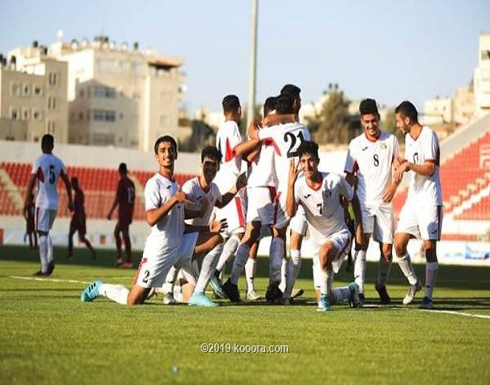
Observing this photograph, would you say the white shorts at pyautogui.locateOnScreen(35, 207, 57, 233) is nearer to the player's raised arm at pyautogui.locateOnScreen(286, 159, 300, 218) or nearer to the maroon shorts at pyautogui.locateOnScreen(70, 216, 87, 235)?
the player's raised arm at pyautogui.locateOnScreen(286, 159, 300, 218)

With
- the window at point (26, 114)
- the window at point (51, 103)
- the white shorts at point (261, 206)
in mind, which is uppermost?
the window at point (51, 103)

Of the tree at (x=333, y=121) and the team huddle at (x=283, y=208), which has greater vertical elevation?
the tree at (x=333, y=121)

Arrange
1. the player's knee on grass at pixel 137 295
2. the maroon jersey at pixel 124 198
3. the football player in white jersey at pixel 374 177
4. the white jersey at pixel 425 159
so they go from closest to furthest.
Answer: the player's knee on grass at pixel 137 295, the white jersey at pixel 425 159, the football player in white jersey at pixel 374 177, the maroon jersey at pixel 124 198

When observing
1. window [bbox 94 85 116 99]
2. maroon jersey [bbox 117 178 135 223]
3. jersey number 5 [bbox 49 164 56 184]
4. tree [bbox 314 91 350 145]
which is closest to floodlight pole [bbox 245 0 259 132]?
maroon jersey [bbox 117 178 135 223]

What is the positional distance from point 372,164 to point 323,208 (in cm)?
198

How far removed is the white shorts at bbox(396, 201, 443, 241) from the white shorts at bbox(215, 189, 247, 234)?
2003 millimetres

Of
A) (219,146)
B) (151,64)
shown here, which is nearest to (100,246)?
(219,146)

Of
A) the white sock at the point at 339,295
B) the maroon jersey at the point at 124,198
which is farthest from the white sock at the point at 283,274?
the maroon jersey at the point at 124,198

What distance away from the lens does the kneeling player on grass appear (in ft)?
42.8

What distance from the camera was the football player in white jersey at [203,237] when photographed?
13.3m

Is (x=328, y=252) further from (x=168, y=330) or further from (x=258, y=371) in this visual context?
(x=258, y=371)

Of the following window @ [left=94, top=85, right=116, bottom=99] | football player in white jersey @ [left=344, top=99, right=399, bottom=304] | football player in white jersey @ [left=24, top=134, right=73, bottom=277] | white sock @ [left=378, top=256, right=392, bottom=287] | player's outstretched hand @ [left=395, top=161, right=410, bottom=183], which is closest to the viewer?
player's outstretched hand @ [left=395, top=161, right=410, bottom=183]

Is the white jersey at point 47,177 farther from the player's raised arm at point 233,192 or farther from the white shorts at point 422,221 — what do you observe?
the white shorts at point 422,221

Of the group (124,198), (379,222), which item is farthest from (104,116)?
(379,222)
